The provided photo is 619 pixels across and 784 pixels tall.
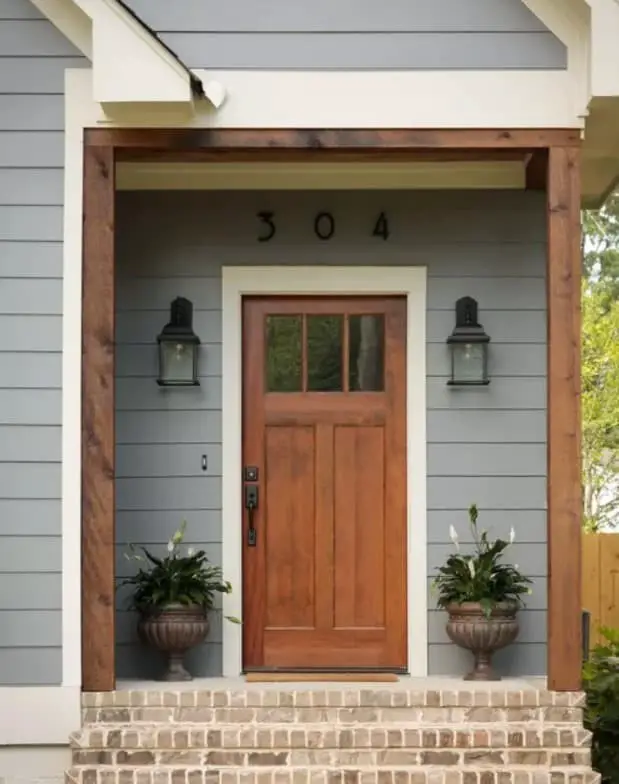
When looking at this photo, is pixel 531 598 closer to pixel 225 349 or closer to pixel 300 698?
pixel 300 698

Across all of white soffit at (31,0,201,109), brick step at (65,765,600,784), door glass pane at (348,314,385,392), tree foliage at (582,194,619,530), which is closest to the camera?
white soffit at (31,0,201,109)

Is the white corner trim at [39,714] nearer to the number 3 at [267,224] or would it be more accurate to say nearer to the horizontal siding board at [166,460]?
the horizontal siding board at [166,460]

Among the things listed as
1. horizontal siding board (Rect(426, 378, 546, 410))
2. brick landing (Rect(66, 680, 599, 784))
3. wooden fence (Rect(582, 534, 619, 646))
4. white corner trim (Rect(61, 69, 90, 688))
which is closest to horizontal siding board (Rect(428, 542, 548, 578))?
horizontal siding board (Rect(426, 378, 546, 410))

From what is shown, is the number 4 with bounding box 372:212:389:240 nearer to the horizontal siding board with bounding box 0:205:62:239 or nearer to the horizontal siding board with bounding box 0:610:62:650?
the horizontal siding board with bounding box 0:205:62:239

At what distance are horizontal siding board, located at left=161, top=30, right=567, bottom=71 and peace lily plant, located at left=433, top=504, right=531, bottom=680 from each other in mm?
2095

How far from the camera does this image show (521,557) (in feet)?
20.6

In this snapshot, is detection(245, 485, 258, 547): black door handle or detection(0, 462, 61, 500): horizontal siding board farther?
detection(245, 485, 258, 547): black door handle

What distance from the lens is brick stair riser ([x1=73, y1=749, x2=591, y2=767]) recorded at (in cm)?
529

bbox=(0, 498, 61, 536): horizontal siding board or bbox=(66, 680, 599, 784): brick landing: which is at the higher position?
bbox=(0, 498, 61, 536): horizontal siding board

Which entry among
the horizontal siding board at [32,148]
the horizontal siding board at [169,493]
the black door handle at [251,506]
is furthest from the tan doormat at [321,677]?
the horizontal siding board at [32,148]

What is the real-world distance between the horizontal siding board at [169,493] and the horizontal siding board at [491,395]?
3.62 feet

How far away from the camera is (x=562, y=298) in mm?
5348

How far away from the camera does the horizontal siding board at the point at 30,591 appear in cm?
533

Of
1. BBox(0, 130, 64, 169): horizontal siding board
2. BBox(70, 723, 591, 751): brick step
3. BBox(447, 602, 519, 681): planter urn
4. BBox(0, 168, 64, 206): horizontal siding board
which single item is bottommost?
BBox(70, 723, 591, 751): brick step
